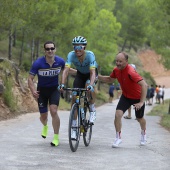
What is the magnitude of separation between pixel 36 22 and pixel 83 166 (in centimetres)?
1881

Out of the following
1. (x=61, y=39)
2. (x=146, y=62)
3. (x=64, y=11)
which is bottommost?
Answer: (x=146, y=62)

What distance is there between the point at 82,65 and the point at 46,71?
2.26 ft

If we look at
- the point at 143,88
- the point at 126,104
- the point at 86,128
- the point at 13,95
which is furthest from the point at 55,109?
the point at 13,95

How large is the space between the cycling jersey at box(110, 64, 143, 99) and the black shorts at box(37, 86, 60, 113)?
115 centimetres

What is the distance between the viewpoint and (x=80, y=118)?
299 inches

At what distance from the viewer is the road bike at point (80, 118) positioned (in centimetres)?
721

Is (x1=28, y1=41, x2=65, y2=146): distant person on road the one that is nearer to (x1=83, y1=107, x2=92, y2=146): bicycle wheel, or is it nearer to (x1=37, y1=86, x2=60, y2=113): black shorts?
(x1=37, y1=86, x2=60, y2=113): black shorts

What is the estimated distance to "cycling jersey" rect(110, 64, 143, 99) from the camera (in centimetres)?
775

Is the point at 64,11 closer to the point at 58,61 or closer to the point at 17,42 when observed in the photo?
the point at 17,42

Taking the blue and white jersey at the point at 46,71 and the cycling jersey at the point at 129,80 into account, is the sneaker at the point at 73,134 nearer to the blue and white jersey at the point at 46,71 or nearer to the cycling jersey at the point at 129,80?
the blue and white jersey at the point at 46,71

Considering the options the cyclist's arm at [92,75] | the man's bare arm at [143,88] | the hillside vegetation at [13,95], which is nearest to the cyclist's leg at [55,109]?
the cyclist's arm at [92,75]

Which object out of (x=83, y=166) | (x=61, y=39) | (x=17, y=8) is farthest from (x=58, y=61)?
(x=61, y=39)

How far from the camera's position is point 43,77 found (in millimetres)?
7781

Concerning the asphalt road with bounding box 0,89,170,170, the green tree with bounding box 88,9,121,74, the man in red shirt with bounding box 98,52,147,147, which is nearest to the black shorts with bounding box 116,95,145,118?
the man in red shirt with bounding box 98,52,147,147
